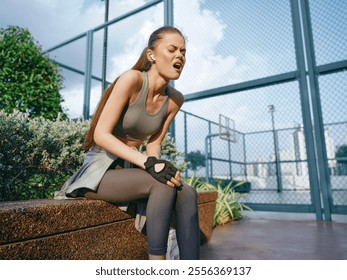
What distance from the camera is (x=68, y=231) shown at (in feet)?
3.70

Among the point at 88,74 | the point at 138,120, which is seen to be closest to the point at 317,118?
the point at 138,120

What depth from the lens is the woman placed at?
1.18 m

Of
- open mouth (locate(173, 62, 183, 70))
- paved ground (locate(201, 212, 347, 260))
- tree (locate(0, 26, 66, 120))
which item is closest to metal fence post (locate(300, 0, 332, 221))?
paved ground (locate(201, 212, 347, 260))

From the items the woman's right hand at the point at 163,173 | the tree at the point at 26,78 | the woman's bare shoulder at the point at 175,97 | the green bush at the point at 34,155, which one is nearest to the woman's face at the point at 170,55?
the woman's bare shoulder at the point at 175,97

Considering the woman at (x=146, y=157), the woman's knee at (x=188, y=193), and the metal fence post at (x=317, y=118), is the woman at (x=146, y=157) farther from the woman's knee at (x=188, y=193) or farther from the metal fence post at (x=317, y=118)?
the metal fence post at (x=317, y=118)

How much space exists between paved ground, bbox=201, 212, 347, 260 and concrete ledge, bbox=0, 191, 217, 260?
0.79 m

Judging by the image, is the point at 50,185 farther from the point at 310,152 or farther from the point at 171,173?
the point at 310,152

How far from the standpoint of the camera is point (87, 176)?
51.9 inches

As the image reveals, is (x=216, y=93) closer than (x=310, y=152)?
No

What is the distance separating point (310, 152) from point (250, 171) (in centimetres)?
585

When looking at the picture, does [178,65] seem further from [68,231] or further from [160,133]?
[68,231]

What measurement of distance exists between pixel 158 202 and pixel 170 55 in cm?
84
